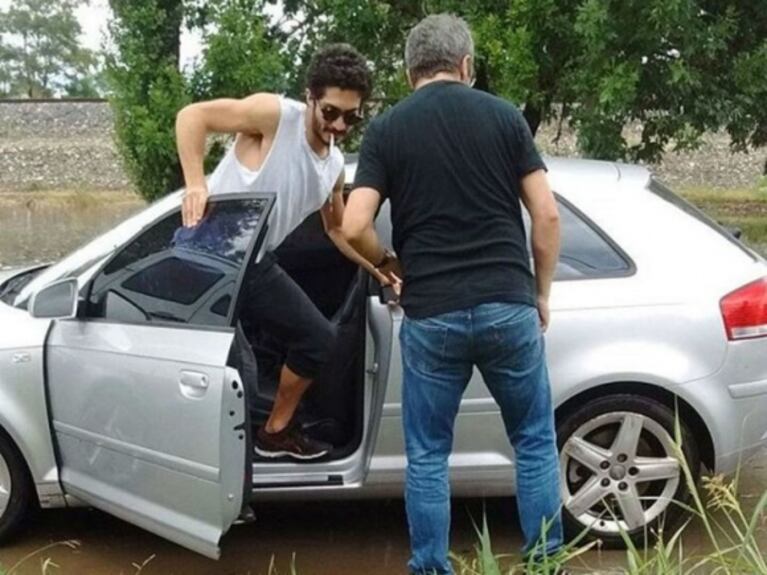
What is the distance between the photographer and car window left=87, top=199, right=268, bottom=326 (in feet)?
12.5

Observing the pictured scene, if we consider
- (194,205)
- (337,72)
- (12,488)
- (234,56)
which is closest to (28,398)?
(12,488)

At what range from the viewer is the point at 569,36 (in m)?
9.12

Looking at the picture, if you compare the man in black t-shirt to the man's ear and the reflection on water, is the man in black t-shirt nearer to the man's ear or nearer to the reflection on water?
the man's ear

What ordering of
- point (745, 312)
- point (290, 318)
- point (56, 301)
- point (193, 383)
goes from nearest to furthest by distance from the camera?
point (193, 383) → point (56, 301) → point (745, 312) → point (290, 318)

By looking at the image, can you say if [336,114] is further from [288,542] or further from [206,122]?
[288,542]

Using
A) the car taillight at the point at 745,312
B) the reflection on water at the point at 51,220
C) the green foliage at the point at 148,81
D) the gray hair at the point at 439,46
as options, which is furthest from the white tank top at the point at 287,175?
the reflection on water at the point at 51,220

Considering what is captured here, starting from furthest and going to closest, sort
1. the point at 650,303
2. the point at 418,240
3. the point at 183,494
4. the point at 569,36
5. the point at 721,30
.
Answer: the point at 569,36
the point at 721,30
the point at 650,303
the point at 183,494
the point at 418,240

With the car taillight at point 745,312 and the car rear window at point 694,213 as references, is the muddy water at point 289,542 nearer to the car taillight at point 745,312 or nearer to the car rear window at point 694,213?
the car taillight at point 745,312

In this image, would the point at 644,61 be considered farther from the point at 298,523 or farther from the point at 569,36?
the point at 298,523

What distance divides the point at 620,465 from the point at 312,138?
173 centimetres

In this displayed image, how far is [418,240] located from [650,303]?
1.21 metres

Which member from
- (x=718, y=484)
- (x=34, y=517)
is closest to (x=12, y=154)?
(x=34, y=517)

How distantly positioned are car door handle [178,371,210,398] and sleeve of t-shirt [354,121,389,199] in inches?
33.7

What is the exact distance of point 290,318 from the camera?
168 inches
